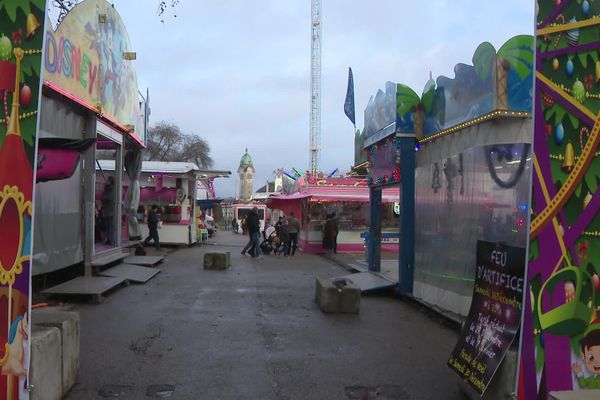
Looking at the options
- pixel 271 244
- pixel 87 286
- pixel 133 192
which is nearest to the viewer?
pixel 87 286

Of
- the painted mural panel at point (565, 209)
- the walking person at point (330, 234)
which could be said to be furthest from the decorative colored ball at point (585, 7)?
the walking person at point (330, 234)

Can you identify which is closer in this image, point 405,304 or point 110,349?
point 110,349

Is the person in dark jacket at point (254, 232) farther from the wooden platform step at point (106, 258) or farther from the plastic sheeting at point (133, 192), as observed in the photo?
the wooden platform step at point (106, 258)

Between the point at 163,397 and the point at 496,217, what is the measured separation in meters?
4.82

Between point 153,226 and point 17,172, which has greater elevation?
point 17,172

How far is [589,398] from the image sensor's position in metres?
2.96

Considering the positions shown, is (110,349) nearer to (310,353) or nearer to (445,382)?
(310,353)

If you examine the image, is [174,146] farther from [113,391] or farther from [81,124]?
[113,391]

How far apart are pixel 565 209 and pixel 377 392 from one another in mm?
2507

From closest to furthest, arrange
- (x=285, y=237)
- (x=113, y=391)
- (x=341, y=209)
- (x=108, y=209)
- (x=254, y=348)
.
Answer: (x=113, y=391) → (x=254, y=348) → (x=108, y=209) → (x=285, y=237) → (x=341, y=209)

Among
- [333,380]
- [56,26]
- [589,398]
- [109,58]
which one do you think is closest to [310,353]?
[333,380]

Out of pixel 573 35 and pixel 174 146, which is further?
pixel 174 146

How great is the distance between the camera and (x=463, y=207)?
7.94 meters

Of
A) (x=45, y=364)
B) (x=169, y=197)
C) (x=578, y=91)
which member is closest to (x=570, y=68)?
(x=578, y=91)
